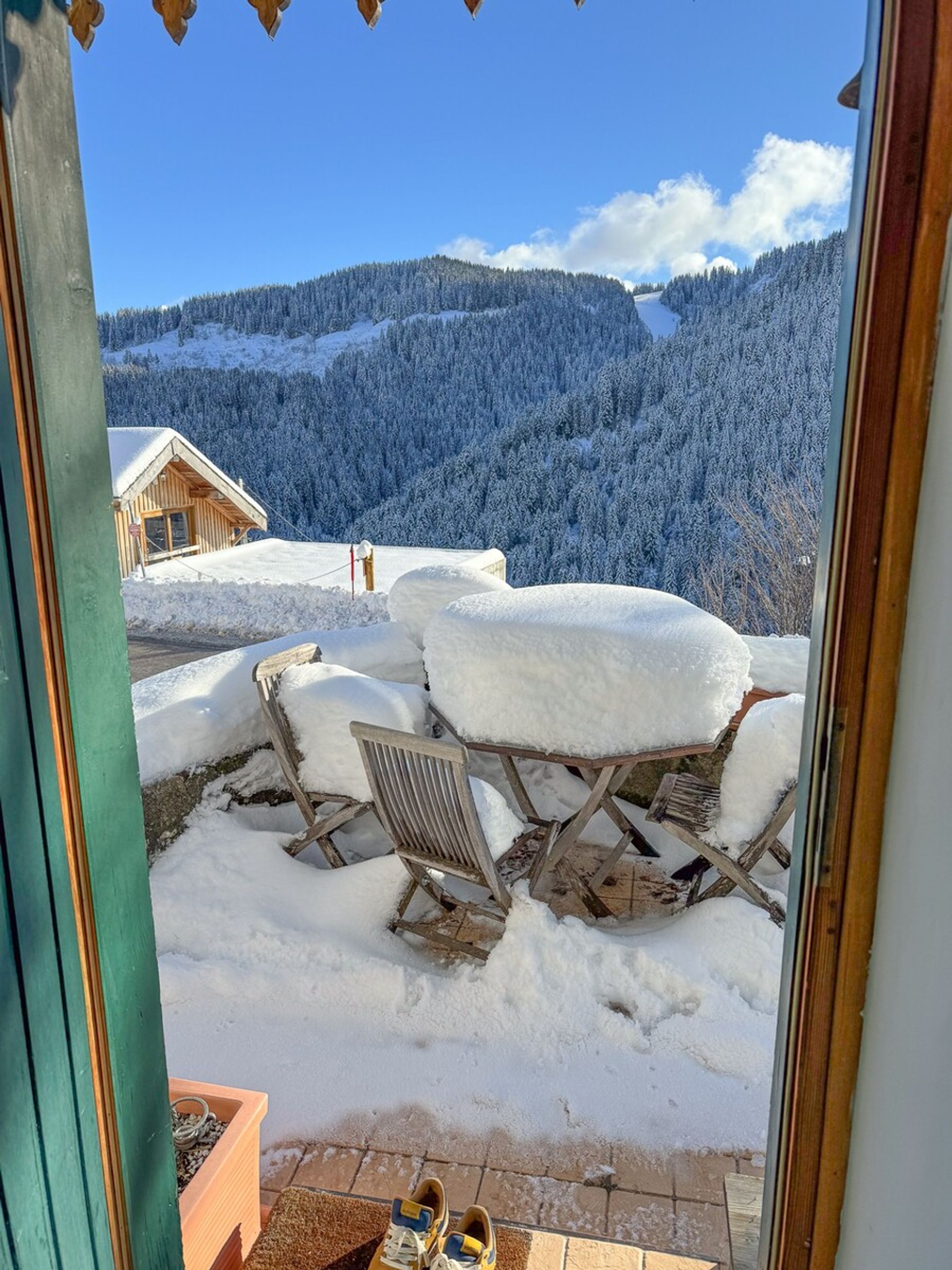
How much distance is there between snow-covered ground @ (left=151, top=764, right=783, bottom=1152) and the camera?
2283 mm

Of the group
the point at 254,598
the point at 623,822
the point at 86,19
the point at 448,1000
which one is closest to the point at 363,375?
the point at 254,598

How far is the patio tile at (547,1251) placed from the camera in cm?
177

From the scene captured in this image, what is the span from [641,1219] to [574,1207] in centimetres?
16

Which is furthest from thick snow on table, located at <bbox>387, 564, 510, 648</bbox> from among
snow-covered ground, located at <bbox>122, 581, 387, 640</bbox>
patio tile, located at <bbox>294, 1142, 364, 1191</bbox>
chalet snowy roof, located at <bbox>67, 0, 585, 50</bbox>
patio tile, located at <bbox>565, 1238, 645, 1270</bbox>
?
snow-covered ground, located at <bbox>122, 581, 387, 640</bbox>

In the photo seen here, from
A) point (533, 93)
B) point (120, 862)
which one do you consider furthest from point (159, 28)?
point (533, 93)

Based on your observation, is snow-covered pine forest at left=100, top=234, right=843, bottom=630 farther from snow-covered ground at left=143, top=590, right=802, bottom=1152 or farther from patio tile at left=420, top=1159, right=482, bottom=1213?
patio tile at left=420, top=1159, right=482, bottom=1213

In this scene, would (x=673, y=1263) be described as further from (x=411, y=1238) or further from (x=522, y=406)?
(x=522, y=406)

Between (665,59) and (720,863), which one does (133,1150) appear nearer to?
(720,863)

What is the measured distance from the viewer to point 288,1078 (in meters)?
2.39

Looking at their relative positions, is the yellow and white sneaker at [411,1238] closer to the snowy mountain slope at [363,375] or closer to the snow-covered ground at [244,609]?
the snow-covered ground at [244,609]

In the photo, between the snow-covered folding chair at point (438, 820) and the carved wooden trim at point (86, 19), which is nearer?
the carved wooden trim at point (86, 19)

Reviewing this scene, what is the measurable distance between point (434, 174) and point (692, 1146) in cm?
4298

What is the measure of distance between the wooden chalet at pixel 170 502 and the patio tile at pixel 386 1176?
1163cm

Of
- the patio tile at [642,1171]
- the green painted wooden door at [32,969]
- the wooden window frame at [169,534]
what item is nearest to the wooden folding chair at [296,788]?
the patio tile at [642,1171]
